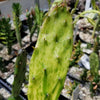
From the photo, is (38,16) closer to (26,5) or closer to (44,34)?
(26,5)

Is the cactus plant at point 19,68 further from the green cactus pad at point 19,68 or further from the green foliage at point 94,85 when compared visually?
the green foliage at point 94,85

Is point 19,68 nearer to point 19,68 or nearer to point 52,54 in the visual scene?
point 19,68

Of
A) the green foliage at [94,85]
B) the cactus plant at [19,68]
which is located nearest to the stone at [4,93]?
the cactus plant at [19,68]

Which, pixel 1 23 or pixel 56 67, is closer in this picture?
pixel 56 67

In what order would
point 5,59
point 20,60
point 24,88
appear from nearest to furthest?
point 20,60 → point 24,88 → point 5,59

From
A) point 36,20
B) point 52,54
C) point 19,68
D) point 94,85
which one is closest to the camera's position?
point 52,54

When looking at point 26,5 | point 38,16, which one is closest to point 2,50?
point 38,16

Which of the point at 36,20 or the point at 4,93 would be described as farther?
the point at 36,20

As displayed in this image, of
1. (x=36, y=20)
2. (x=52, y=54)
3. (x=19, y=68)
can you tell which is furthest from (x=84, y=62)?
(x=52, y=54)
